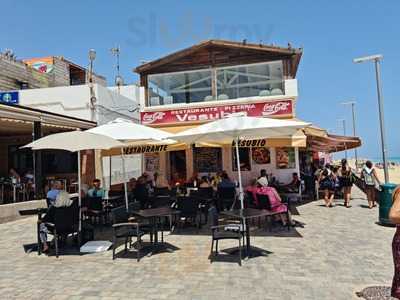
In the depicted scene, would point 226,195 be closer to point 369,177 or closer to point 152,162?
point 369,177

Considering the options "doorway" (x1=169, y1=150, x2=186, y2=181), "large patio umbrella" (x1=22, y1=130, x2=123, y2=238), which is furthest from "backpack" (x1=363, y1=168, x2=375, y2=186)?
"large patio umbrella" (x1=22, y1=130, x2=123, y2=238)

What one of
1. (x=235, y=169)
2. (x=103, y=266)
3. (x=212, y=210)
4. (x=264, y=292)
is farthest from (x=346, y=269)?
(x=235, y=169)

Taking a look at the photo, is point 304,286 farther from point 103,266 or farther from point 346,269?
point 103,266

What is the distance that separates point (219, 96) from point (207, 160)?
2.91 meters

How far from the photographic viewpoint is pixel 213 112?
48.2 feet

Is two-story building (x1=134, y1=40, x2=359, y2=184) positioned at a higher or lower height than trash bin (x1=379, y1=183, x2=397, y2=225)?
higher

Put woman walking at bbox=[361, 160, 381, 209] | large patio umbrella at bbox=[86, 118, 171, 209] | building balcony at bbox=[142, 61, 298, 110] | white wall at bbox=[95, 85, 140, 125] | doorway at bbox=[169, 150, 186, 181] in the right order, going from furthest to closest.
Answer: white wall at bbox=[95, 85, 140, 125]
doorway at bbox=[169, 150, 186, 181]
building balcony at bbox=[142, 61, 298, 110]
woman walking at bbox=[361, 160, 381, 209]
large patio umbrella at bbox=[86, 118, 171, 209]

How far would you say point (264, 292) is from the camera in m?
4.58

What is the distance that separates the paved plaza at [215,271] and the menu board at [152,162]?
301 inches

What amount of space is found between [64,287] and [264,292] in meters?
2.94

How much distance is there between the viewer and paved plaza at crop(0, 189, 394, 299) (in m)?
4.68

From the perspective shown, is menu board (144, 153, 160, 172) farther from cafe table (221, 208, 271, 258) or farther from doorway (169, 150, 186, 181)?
cafe table (221, 208, 271, 258)

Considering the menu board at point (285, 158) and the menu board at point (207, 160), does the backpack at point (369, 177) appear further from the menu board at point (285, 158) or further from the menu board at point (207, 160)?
the menu board at point (207, 160)

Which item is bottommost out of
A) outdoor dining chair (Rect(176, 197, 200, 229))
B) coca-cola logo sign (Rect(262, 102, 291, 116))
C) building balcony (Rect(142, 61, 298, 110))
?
outdoor dining chair (Rect(176, 197, 200, 229))
